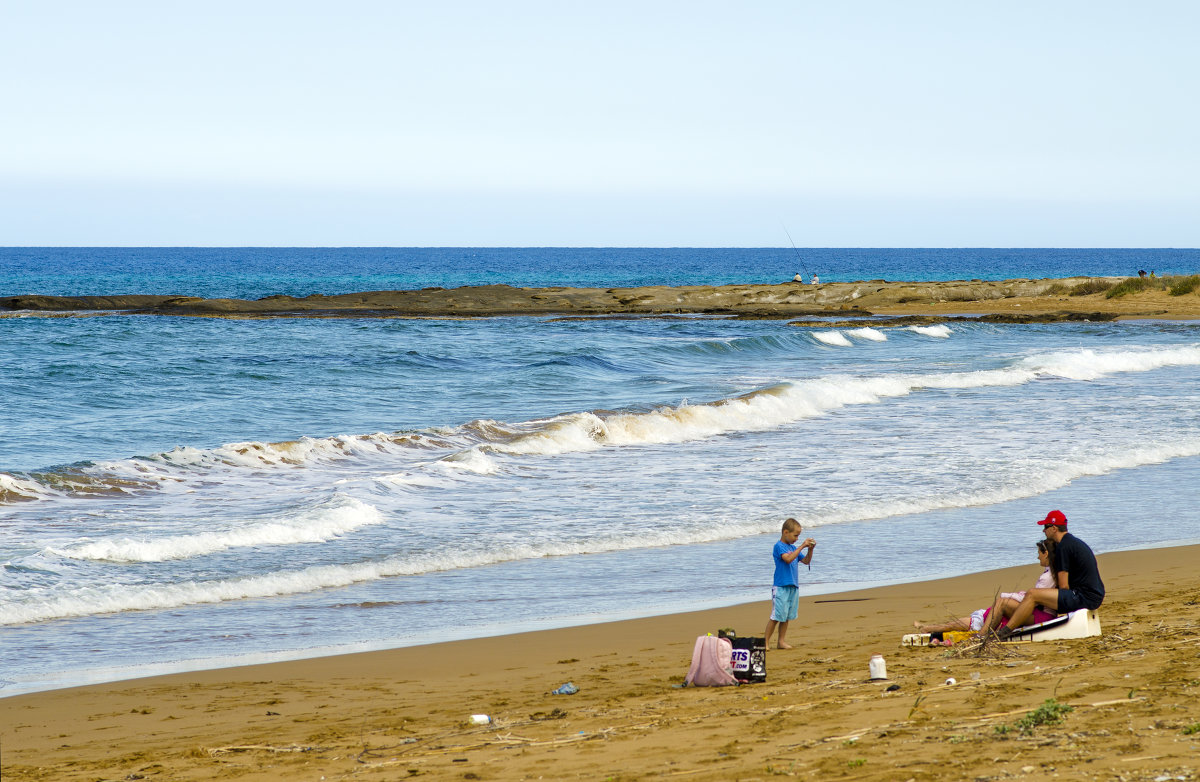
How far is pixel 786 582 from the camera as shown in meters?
7.84

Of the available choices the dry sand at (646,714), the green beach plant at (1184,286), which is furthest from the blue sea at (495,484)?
the green beach plant at (1184,286)

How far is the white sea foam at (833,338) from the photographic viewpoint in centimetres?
4066

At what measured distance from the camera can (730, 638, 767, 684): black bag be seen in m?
6.87

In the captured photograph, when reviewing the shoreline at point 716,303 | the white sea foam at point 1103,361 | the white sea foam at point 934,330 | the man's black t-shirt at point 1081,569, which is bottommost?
the man's black t-shirt at point 1081,569

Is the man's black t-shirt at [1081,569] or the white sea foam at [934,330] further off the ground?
the white sea foam at [934,330]

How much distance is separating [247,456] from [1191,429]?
1651 cm

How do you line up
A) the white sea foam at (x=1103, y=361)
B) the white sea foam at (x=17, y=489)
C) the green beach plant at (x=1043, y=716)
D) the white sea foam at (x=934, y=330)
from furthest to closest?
the white sea foam at (x=934, y=330) < the white sea foam at (x=1103, y=361) < the white sea foam at (x=17, y=489) < the green beach plant at (x=1043, y=716)

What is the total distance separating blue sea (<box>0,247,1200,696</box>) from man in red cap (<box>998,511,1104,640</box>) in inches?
39.8

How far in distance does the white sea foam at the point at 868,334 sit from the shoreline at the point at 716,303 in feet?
26.0

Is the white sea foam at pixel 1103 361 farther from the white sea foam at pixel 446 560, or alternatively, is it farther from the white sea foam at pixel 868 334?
the white sea foam at pixel 446 560

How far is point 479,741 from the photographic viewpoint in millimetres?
5727

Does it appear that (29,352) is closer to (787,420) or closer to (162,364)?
(162,364)

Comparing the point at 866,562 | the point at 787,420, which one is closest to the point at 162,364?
the point at 787,420

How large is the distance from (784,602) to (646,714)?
208 cm
